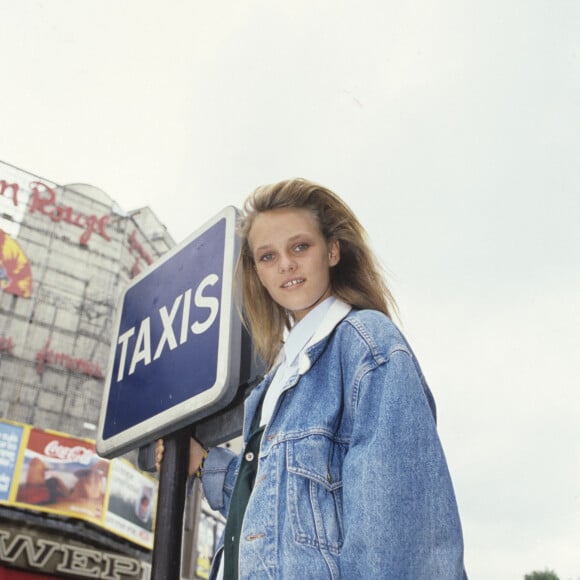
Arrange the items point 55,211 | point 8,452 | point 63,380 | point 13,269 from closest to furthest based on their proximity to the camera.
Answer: point 8,452 → point 63,380 → point 13,269 → point 55,211

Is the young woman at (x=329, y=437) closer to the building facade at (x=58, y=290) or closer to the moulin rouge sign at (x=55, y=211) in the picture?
the building facade at (x=58, y=290)

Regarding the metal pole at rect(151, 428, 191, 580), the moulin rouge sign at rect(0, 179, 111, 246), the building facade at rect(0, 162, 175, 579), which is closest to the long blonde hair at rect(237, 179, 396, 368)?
the metal pole at rect(151, 428, 191, 580)

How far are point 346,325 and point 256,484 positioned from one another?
1.39 ft

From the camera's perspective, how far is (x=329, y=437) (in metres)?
1.39

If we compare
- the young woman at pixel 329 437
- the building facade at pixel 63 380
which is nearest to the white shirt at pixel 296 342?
the young woman at pixel 329 437

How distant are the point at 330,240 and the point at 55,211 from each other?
29.0 m

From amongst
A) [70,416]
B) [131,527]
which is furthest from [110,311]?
[131,527]

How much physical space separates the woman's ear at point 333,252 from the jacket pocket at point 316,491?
0.64 m

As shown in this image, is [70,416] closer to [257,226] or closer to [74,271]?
[74,271]

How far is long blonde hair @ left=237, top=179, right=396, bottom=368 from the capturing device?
6.04 ft

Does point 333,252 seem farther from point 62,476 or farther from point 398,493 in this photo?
point 62,476

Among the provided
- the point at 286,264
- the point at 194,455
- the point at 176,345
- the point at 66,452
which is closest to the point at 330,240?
the point at 286,264

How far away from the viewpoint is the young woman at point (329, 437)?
1.16 meters

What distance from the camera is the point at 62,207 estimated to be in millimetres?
28906
